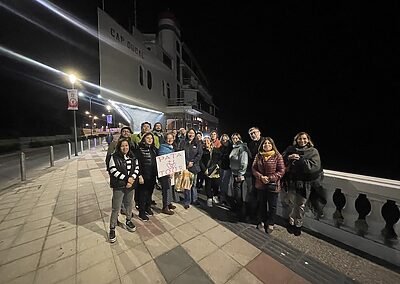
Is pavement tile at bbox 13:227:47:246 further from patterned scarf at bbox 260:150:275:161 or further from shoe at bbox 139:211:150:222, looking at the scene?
patterned scarf at bbox 260:150:275:161

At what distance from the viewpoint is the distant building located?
37.1ft

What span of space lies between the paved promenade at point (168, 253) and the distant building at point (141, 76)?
9.05 meters

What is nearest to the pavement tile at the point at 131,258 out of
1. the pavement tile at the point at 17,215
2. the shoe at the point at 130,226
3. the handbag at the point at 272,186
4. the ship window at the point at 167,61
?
the shoe at the point at 130,226

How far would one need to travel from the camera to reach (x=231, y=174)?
4.93 metres

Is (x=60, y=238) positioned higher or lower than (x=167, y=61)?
lower

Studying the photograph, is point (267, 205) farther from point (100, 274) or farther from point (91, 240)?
point (91, 240)

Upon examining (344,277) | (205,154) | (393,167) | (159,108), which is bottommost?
(393,167)

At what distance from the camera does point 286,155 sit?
12.8 feet

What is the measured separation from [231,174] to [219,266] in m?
2.29

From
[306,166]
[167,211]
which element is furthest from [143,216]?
[306,166]

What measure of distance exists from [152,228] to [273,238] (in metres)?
2.20

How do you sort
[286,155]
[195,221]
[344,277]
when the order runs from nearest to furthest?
[344,277], [286,155], [195,221]

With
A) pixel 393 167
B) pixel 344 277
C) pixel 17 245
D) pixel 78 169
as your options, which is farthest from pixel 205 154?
pixel 393 167

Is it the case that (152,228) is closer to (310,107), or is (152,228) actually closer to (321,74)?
(321,74)
